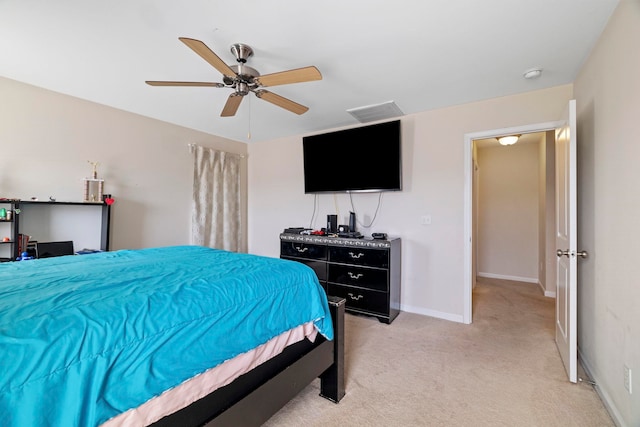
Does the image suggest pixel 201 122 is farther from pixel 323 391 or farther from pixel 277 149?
pixel 323 391

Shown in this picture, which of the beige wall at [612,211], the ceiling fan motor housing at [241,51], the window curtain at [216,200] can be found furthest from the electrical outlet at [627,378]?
the window curtain at [216,200]

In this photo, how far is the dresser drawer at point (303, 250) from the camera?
143 inches

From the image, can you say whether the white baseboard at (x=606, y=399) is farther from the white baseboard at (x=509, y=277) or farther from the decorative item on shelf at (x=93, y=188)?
the decorative item on shelf at (x=93, y=188)

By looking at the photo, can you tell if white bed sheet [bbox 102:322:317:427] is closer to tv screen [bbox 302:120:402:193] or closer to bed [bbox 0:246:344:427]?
bed [bbox 0:246:344:427]

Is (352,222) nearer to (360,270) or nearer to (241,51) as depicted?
(360,270)

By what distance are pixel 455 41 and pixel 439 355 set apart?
8.26 feet

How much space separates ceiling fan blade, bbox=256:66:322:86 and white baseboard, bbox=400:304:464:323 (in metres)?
2.90

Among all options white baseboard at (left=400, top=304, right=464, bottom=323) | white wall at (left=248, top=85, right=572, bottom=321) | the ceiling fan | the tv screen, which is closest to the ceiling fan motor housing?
the ceiling fan

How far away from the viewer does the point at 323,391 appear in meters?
1.92

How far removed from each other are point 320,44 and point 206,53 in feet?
2.81

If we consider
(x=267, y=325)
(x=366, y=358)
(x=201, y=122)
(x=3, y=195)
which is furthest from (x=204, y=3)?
(x=366, y=358)

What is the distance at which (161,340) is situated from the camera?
1091mm

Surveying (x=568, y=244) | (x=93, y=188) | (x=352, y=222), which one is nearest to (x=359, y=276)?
(x=352, y=222)

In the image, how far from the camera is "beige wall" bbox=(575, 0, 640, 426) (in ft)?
5.00
